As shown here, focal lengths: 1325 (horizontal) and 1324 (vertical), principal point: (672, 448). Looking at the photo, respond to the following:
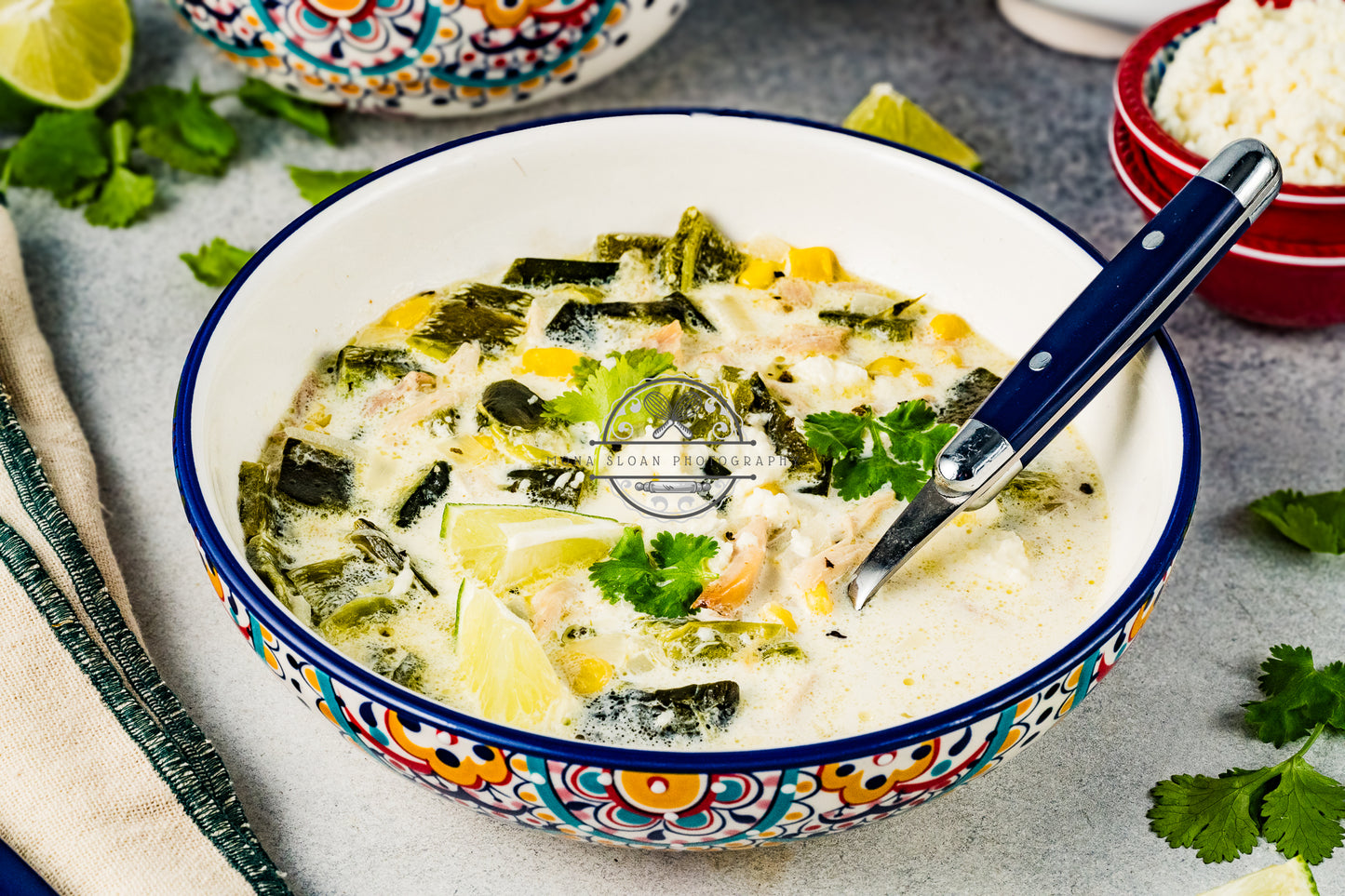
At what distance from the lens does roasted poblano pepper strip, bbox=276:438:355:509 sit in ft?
6.92

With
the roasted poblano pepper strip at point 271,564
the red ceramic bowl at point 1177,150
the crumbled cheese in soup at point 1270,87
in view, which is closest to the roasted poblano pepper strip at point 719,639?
the roasted poblano pepper strip at point 271,564

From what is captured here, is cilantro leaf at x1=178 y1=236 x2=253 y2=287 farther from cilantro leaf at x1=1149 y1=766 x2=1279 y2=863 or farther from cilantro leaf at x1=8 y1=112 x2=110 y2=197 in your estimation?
cilantro leaf at x1=1149 y1=766 x2=1279 y2=863

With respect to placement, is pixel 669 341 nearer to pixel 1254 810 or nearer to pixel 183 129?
pixel 1254 810

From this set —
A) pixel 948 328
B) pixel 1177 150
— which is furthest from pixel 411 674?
pixel 1177 150

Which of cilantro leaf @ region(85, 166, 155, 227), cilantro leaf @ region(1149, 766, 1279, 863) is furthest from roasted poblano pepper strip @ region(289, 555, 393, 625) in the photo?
cilantro leaf @ region(85, 166, 155, 227)

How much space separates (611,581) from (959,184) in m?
1.01

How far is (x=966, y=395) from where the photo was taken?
2.31 meters

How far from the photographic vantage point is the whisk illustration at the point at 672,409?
2217 millimetres

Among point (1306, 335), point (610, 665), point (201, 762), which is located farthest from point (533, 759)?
point (1306, 335)

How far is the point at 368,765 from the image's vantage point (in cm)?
207

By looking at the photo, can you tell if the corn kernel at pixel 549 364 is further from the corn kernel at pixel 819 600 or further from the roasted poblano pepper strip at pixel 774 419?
the corn kernel at pixel 819 600

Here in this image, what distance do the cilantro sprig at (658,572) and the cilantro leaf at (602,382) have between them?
30cm

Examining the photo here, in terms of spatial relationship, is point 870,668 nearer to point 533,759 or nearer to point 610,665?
point 610,665
